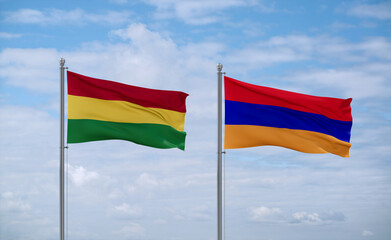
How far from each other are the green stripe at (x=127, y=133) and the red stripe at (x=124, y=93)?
0.88 meters

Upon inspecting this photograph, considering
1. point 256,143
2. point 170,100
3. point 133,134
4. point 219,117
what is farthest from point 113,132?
point 256,143

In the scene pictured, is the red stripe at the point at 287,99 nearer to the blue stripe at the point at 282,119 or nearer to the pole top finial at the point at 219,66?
the blue stripe at the point at 282,119

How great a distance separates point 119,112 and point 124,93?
738 millimetres

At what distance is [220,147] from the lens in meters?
20.7

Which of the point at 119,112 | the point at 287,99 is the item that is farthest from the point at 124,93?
the point at 287,99

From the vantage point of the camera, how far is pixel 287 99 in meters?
22.0

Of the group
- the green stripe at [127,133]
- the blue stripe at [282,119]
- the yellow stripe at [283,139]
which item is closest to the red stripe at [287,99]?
the blue stripe at [282,119]

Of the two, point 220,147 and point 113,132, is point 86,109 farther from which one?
point 220,147

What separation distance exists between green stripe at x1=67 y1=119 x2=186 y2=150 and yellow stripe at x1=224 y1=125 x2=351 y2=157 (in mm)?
1953

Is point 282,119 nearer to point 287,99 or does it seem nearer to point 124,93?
point 287,99

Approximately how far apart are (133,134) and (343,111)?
28.5 feet

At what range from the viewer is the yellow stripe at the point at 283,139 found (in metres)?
21.2

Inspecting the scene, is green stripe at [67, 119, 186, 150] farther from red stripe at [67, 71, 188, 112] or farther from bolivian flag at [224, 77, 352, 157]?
bolivian flag at [224, 77, 352, 157]

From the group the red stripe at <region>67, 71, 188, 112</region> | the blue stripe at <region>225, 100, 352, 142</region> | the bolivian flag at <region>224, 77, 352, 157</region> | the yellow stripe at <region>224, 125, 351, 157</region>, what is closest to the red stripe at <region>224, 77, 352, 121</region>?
the bolivian flag at <region>224, 77, 352, 157</region>
